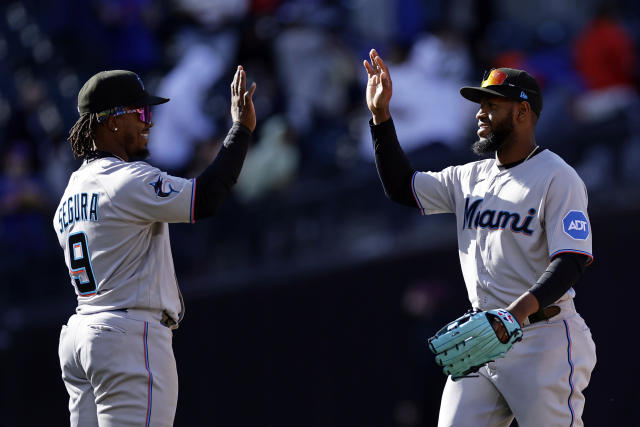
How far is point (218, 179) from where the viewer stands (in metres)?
4.58

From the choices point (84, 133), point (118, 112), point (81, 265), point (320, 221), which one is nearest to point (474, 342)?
point (81, 265)

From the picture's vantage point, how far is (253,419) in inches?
372

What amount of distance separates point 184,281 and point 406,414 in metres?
2.34

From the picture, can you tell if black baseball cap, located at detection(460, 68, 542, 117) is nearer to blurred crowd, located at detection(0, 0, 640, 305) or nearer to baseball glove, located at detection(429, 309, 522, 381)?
baseball glove, located at detection(429, 309, 522, 381)

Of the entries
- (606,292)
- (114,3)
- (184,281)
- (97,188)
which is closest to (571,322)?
(97,188)

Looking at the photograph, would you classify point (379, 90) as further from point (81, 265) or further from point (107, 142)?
point (81, 265)

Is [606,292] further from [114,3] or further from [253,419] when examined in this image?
[114,3]

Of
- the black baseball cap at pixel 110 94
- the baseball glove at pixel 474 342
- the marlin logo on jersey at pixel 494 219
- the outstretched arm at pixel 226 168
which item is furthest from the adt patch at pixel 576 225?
the black baseball cap at pixel 110 94

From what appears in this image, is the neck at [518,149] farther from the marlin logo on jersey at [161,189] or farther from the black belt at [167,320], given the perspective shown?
the black belt at [167,320]

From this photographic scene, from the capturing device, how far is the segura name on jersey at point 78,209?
464 cm

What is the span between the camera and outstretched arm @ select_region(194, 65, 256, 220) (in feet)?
15.0

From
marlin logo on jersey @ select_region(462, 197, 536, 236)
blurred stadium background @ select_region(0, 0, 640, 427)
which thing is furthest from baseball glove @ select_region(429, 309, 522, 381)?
blurred stadium background @ select_region(0, 0, 640, 427)

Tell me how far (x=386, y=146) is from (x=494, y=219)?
67 centimetres

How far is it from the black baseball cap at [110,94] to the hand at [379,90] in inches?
39.4
